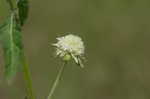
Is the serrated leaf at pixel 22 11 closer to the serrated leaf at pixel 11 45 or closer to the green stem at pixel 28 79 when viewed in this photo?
the serrated leaf at pixel 11 45

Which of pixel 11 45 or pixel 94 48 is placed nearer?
pixel 11 45

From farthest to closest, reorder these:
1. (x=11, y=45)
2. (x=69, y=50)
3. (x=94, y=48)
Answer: (x=94, y=48)
(x=69, y=50)
(x=11, y=45)

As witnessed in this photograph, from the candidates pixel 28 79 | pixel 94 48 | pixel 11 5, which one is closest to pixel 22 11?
pixel 11 5

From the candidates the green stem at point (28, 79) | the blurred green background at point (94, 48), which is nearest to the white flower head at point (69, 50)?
the green stem at point (28, 79)

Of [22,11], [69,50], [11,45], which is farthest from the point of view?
[69,50]

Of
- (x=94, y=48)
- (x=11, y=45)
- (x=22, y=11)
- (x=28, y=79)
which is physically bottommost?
(x=94, y=48)

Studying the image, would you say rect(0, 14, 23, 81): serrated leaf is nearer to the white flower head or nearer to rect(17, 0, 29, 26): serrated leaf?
rect(17, 0, 29, 26): serrated leaf

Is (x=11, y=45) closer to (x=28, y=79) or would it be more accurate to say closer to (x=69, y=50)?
(x=28, y=79)

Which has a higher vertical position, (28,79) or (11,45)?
(11,45)
